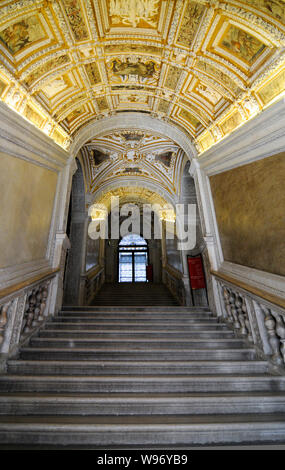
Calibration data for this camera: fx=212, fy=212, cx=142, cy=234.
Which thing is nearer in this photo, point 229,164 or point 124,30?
point 124,30

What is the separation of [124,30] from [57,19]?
3.31ft

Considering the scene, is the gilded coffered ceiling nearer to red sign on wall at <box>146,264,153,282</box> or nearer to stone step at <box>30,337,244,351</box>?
stone step at <box>30,337,244,351</box>

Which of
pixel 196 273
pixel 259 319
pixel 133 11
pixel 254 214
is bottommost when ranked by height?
pixel 259 319

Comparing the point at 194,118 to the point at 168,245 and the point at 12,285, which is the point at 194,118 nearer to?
the point at 12,285

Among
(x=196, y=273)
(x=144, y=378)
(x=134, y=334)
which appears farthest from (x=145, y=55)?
(x=196, y=273)

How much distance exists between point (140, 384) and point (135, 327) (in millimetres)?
1236

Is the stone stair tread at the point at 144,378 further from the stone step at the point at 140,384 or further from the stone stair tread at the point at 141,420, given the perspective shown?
the stone stair tread at the point at 141,420

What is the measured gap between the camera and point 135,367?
260 cm

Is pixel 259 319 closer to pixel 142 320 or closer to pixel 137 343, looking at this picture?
pixel 137 343

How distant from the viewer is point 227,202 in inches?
156

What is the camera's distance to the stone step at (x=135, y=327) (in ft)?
11.5

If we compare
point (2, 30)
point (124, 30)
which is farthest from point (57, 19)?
point (124, 30)

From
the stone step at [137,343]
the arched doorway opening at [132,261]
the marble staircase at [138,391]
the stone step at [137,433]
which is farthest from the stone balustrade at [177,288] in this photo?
the arched doorway opening at [132,261]

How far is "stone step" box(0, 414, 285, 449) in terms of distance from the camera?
1.79 meters
